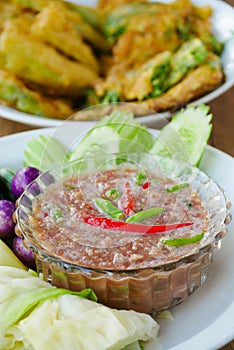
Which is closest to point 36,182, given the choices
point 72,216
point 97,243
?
point 72,216

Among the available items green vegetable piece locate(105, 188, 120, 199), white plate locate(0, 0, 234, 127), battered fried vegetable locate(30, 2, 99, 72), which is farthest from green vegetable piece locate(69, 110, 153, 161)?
battered fried vegetable locate(30, 2, 99, 72)

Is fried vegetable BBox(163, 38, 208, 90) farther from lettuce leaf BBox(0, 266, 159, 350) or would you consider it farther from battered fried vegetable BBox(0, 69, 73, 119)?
lettuce leaf BBox(0, 266, 159, 350)

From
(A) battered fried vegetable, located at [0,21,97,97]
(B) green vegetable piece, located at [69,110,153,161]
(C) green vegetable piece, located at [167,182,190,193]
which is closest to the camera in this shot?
(C) green vegetable piece, located at [167,182,190,193]

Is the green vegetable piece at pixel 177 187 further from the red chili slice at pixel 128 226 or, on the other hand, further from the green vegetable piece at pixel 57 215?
the green vegetable piece at pixel 57 215

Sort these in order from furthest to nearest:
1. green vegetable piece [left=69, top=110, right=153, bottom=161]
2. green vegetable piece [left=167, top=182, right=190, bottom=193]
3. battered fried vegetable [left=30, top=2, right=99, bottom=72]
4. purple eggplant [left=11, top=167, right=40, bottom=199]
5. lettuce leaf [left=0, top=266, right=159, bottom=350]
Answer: battered fried vegetable [left=30, top=2, right=99, bottom=72]
green vegetable piece [left=69, top=110, right=153, bottom=161]
purple eggplant [left=11, top=167, right=40, bottom=199]
green vegetable piece [left=167, top=182, right=190, bottom=193]
lettuce leaf [left=0, top=266, right=159, bottom=350]

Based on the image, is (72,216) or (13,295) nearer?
(13,295)

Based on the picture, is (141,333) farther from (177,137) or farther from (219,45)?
(219,45)
